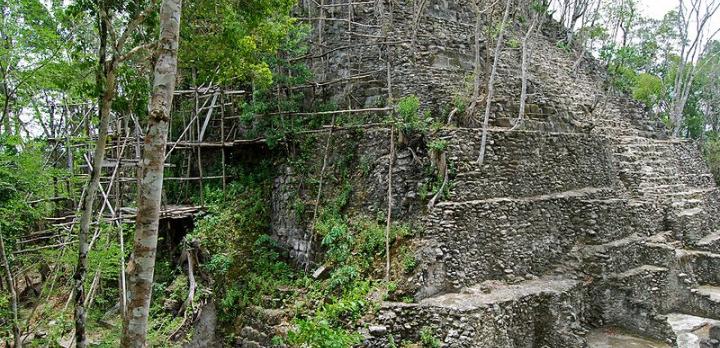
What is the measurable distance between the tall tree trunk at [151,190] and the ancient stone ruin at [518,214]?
4.21 meters

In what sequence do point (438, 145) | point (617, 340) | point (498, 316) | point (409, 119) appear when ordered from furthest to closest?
point (409, 119), point (617, 340), point (438, 145), point (498, 316)

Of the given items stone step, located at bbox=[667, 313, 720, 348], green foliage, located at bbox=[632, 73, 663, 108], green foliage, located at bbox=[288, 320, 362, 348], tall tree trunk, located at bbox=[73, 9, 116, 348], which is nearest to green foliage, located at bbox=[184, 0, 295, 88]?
tall tree trunk, located at bbox=[73, 9, 116, 348]

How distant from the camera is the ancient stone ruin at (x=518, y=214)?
8938 mm

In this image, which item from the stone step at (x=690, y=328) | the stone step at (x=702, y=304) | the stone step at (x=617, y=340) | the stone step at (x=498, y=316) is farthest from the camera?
the stone step at (x=702, y=304)

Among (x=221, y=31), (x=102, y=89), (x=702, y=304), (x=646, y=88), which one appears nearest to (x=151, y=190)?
(x=102, y=89)

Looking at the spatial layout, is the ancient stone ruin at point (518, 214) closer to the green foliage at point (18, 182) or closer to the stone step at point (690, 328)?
the stone step at point (690, 328)

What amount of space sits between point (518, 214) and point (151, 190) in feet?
24.6

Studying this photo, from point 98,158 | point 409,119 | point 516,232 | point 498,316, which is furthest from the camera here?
point 409,119

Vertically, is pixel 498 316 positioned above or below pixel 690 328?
above

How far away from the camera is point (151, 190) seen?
4.98m

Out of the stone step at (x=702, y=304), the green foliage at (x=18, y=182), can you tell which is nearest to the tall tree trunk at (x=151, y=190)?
the green foliage at (x=18, y=182)

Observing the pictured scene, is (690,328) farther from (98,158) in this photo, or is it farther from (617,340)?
(98,158)

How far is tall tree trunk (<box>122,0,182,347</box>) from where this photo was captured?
4918 millimetres

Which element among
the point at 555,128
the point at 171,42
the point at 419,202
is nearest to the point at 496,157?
the point at 419,202
